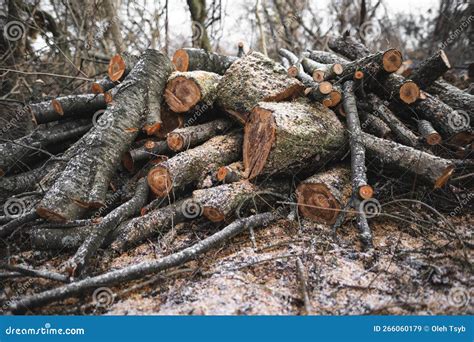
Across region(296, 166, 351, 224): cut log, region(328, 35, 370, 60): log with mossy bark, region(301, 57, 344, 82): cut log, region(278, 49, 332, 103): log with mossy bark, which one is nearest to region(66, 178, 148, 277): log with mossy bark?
region(296, 166, 351, 224): cut log

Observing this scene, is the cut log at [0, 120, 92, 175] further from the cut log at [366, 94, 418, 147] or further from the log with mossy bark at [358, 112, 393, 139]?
the cut log at [366, 94, 418, 147]

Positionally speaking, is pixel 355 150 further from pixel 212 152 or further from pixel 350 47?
pixel 350 47

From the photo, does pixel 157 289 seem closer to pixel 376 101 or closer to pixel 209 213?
pixel 209 213

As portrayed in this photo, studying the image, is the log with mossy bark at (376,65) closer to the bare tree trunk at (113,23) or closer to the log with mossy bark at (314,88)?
the log with mossy bark at (314,88)

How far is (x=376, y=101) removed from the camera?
3682 millimetres

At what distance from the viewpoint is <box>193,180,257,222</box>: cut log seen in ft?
9.25

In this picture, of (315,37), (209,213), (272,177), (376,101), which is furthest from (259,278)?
(315,37)

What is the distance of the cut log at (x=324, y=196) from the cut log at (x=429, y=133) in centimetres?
96

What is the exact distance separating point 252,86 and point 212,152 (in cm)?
82

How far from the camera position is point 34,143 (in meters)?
3.68

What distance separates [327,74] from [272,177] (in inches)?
59.6

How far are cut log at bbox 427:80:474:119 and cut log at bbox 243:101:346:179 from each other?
1.59m

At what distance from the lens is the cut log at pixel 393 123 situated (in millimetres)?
3317

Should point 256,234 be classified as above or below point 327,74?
below
